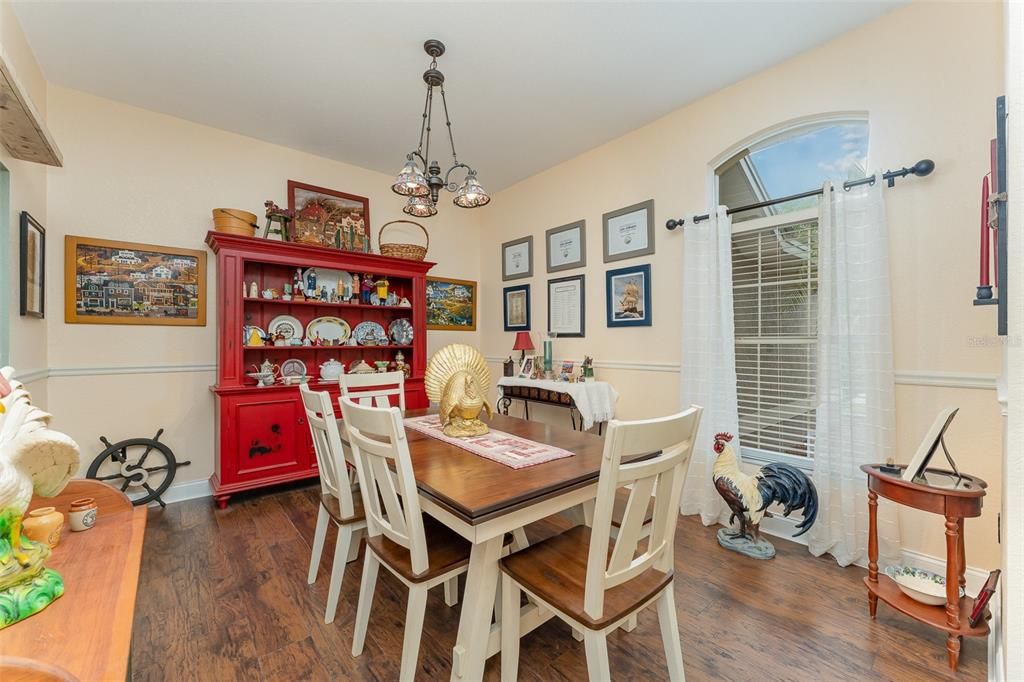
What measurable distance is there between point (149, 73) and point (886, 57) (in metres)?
4.29

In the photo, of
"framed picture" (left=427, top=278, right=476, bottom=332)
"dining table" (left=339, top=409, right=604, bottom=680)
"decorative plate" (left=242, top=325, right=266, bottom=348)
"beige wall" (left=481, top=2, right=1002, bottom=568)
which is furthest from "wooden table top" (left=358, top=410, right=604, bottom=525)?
"framed picture" (left=427, top=278, right=476, bottom=332)

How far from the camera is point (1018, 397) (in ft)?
2.66

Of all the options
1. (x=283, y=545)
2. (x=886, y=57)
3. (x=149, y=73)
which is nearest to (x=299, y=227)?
(x=149, y=73)

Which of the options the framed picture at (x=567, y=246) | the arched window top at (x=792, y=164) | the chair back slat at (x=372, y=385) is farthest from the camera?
the framed picture at (x=567, y=246)

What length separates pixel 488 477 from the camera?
4.60ft

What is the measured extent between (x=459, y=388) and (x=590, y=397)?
154cm

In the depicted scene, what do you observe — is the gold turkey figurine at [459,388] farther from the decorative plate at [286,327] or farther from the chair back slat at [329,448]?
the decorative plate at [286,327]

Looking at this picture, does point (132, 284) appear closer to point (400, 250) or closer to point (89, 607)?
point (400, 250)

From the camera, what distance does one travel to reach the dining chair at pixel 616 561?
1.05 metres

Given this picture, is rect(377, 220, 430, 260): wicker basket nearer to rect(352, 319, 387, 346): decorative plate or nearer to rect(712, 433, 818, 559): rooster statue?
rect(352, 319, 387, 346): decorative plate

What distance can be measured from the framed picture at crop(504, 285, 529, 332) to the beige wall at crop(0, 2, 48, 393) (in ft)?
11.2

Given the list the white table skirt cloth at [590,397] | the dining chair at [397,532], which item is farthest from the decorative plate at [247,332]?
the white table skirt cloth at [590,397]

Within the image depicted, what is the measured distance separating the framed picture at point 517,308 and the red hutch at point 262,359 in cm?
115

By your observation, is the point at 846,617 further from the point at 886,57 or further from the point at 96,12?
the point at 96,12
